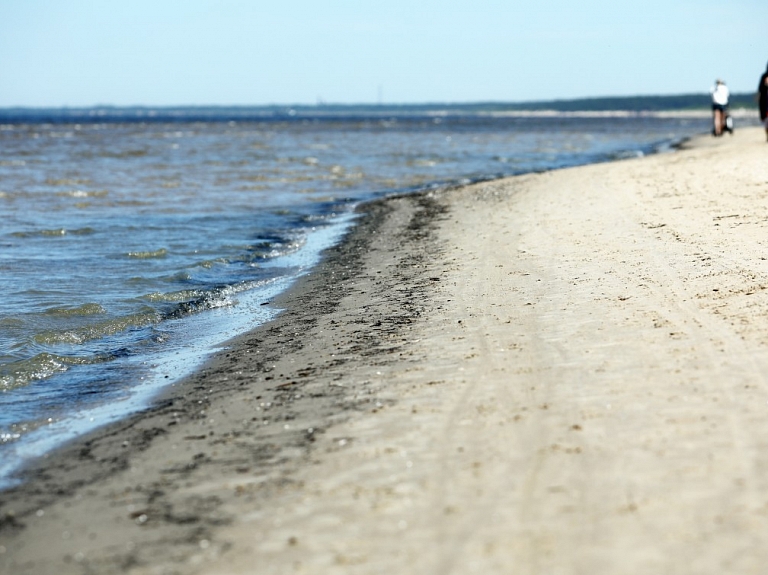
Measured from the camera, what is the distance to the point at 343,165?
33781 millimetres

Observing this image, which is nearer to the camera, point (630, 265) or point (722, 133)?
point (630, 265)

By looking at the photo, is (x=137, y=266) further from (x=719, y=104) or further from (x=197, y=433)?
(x=719, y=104)

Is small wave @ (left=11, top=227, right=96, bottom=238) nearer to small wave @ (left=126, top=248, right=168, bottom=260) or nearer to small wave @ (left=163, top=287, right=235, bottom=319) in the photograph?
small wave @ (left=126, top=248, right=168, bottom=260)

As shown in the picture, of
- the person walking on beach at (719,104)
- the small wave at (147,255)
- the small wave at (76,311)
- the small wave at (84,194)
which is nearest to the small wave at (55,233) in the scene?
the small wave at (147,255)

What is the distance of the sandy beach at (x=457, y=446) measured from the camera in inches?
149

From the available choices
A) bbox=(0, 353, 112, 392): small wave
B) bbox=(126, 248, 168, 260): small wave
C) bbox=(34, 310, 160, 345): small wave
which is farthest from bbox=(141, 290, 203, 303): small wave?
bbox=(126, 248, 168, 260): small wave

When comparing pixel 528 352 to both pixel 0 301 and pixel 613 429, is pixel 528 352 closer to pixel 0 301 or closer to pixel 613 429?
pixel 613 429

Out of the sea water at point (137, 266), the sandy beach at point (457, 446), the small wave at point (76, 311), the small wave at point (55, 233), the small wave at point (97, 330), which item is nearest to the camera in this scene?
the sandy beach at point (457, 446)

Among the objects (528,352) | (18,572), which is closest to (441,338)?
(528,352)

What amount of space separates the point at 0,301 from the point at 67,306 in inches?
39.4

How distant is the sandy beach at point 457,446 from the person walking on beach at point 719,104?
22.1 meters

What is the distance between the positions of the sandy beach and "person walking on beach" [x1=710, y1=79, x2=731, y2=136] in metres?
22.1

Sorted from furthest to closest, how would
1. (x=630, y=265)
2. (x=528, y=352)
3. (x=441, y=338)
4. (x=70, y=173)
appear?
(x=70, y=173), (x=630, y=265), (x=441, y=338), (x=528, y=352)

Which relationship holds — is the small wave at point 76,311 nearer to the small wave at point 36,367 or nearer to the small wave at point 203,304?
the small wave at point 203,304
